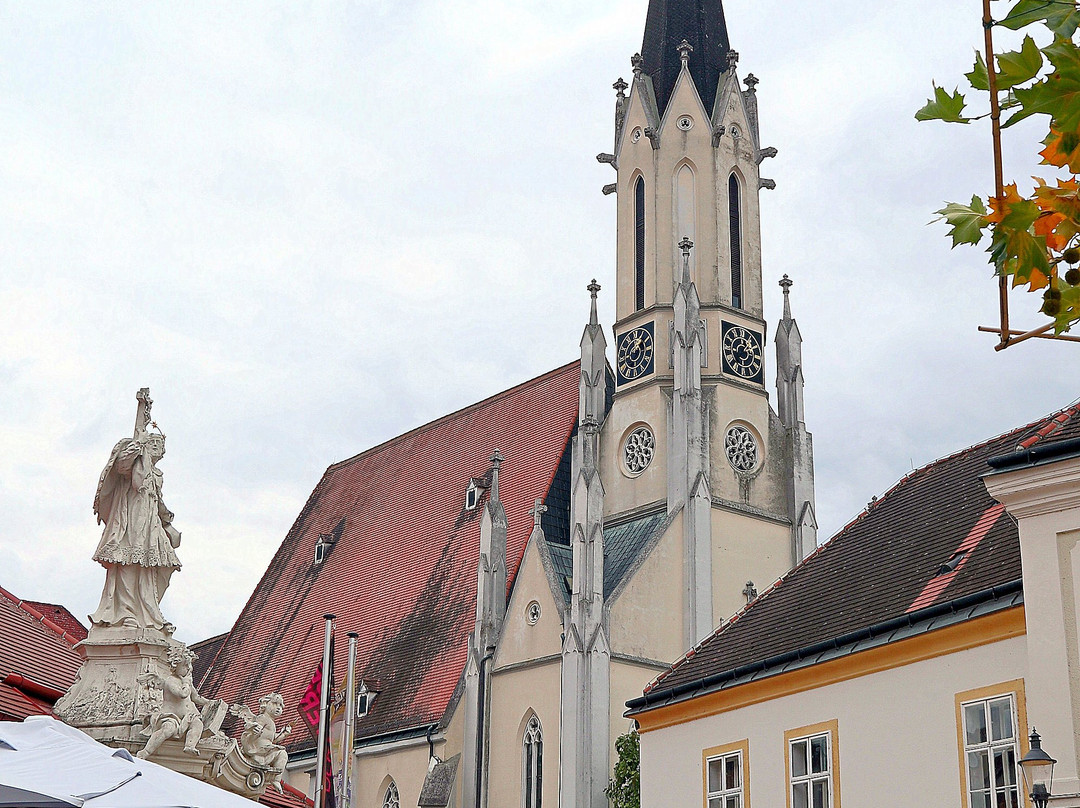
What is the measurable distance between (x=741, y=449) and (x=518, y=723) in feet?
25.6

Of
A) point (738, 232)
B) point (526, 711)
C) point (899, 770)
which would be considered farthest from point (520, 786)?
point (899, 770)

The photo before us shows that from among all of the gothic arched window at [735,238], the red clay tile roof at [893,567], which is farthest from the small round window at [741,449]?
the red clay tile roof at [893,567]

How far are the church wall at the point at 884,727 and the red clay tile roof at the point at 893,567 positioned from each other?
595 mm

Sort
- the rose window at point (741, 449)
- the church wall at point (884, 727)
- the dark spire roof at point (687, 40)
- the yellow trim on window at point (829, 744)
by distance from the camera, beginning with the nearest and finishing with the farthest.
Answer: the church wall at point (884, 727)
the yellow trim on window at point (829, 744)
the rose window at point (741, 449)
the dark spire roof at point (687, 40)

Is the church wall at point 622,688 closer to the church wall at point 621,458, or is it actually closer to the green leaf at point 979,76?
the church wall at point 621,458

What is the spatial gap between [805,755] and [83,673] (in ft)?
25.9

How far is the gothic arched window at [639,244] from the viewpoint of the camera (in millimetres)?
34562

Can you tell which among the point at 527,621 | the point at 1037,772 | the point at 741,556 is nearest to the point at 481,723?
the point at 527,621

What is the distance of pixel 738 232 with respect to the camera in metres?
35.0

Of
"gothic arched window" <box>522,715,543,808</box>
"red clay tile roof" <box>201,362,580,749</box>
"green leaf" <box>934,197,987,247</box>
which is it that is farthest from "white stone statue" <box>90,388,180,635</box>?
"gothic arched window" <box>522,715,543,808</box>

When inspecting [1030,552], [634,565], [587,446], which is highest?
[587,446]

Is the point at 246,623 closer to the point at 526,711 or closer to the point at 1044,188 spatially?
the point at 526,711

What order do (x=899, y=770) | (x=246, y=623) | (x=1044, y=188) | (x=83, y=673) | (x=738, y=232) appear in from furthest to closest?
(x=246, y=623) → (x=738, y=232) → (x=899, y=770) → (x=83, y=673) → (x=1044, y=188)

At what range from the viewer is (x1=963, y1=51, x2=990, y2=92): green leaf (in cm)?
299
